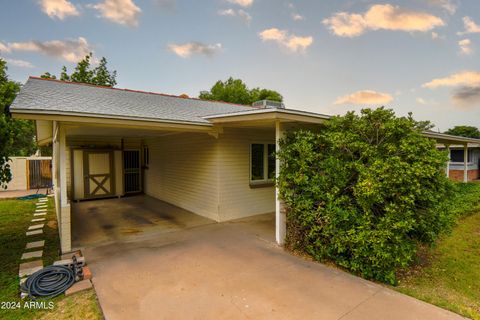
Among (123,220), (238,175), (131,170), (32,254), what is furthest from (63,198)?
(131,170)

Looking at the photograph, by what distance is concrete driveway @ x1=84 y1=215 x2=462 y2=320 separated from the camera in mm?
2955

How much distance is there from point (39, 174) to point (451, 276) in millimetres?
17246

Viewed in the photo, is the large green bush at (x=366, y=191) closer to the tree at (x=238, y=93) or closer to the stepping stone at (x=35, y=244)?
the stepping stone at (x=35, y=244)

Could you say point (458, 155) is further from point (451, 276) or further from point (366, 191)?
point (366, 191)

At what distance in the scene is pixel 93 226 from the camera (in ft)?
21.9

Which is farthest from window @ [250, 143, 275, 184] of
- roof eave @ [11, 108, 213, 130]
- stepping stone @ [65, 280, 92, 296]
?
stepping stone @ [65, 280, 92, 296]

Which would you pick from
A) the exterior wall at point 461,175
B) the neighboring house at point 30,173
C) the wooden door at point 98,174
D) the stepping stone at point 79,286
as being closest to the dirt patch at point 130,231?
the stepping stone at point 79,286

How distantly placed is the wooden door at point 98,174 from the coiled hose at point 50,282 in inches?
289

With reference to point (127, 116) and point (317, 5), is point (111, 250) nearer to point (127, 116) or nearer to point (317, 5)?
point (127, 116)

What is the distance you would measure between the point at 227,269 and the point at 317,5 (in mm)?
9639

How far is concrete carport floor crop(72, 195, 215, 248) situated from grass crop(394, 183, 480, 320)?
465cm

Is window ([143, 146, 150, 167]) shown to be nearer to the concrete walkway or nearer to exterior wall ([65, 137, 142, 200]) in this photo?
exterior wall ([65, 137, 142, 200])

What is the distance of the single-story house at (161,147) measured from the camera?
15.7ft

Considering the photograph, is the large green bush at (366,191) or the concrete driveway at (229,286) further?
the large green bush at (366,191)
